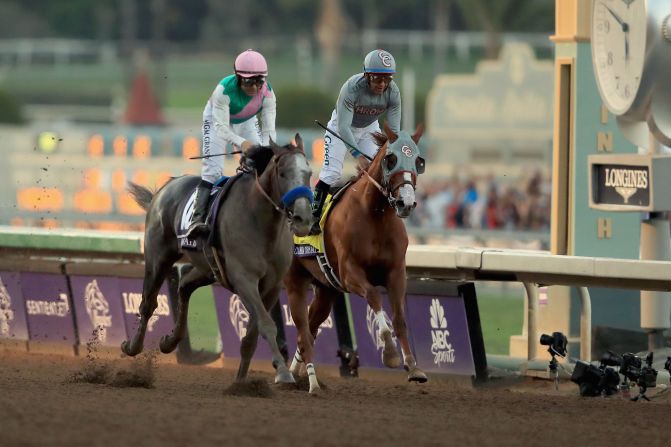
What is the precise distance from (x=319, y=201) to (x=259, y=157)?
4.06 ft

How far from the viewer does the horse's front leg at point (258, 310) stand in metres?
9.34

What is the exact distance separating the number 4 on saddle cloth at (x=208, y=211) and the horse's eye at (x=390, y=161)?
3.10 ft

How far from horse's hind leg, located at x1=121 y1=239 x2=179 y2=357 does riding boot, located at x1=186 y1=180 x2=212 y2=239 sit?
0.66 metres

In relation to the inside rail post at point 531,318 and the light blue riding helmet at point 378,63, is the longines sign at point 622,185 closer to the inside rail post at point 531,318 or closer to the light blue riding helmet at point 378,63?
the inside rail post at point 531,318

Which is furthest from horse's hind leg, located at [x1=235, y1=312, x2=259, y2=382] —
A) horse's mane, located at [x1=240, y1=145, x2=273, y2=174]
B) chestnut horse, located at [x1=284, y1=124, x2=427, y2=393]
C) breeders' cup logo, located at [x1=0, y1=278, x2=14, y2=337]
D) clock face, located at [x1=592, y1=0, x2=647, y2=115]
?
breeders' cup logo, located at [x1=0, y1=278, x2=14, y2=337]

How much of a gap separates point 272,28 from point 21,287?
50377 mm

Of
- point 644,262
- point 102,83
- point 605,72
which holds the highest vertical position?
point 102,83

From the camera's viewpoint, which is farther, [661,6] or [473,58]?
[473,58]

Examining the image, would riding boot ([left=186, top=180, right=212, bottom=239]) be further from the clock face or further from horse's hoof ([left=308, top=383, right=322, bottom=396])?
the clock face

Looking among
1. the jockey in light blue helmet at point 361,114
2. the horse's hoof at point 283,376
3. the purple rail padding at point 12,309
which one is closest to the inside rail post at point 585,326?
the jockey in light blue helmet at point 361,114

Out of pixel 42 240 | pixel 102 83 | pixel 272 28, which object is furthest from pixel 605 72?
pixel 272 28

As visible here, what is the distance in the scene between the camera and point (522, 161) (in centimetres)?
3155

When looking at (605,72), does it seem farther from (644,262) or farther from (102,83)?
(102,83)

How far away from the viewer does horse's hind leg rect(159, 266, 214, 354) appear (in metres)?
10.7
